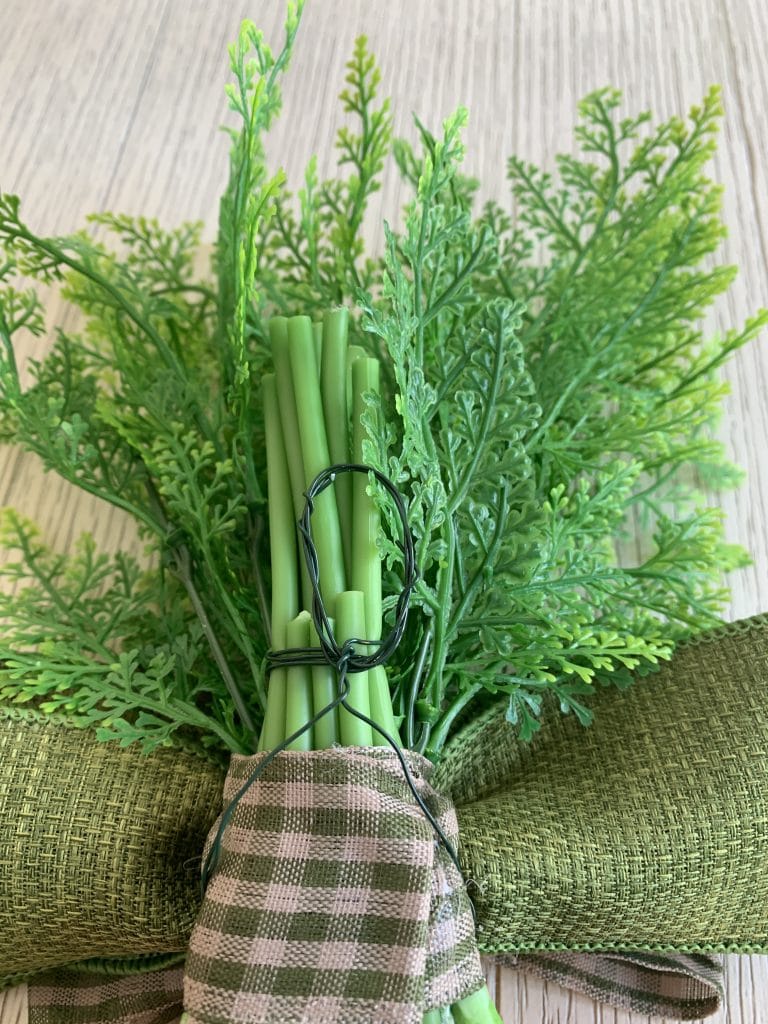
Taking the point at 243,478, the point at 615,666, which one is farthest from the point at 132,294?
the point at 615,666

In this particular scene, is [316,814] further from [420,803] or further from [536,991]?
[536,991]

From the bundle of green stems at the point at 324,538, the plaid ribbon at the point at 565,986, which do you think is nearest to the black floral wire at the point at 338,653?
the bundle of green stems at the point at 324,538

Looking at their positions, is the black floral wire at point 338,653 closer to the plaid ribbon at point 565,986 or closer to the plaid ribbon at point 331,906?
the plaid ribbon at point 331,906

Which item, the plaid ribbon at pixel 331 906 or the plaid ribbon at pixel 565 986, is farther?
the plaid ribbon at pixel 565 986

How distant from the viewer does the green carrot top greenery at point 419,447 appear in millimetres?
486

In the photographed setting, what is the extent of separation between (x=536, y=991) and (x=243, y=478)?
15.6 inches

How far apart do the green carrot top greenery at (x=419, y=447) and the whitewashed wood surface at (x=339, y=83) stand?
20 centimetres

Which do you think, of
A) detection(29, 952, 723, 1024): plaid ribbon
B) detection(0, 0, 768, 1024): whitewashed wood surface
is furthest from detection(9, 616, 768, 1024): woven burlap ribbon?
detection(0, 0, 768, 1024): whitewashed wood surface

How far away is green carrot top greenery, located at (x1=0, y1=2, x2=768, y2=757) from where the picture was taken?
486mm

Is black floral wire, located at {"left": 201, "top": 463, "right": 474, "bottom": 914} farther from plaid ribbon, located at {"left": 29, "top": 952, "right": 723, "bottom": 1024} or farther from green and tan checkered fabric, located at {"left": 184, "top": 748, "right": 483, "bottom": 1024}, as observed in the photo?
plaid ribbon, located at {"left": 29, "top": 952, "right": 723, "bottom": 1024}

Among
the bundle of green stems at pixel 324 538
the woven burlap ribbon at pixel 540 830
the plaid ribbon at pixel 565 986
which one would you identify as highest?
the bundle of green stems at pixel 324 538

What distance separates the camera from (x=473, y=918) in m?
0.48

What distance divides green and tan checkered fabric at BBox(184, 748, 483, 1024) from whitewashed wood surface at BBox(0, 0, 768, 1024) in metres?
0.57

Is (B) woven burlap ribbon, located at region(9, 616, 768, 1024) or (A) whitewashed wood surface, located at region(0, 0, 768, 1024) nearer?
(B) woven burlap ribbon, located at region(9, 616, 768, 1024)
